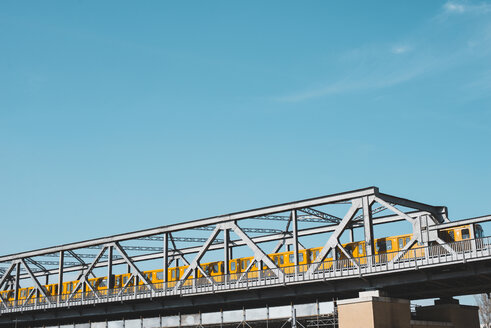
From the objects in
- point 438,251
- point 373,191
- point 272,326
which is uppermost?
point 373,191

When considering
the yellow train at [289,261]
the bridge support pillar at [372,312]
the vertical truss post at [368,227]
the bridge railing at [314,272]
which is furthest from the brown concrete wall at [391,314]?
the vertical truss post at [368,227]

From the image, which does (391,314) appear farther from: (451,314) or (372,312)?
(451,314)

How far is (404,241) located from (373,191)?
5.05 metres

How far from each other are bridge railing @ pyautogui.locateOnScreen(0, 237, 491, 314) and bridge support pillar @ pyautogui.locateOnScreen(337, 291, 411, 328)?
2217mm

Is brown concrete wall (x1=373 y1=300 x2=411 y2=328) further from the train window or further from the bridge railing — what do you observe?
the train window

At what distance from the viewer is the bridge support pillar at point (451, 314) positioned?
52.8 metres

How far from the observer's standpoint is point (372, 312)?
45.7m

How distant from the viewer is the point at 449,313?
52781mm

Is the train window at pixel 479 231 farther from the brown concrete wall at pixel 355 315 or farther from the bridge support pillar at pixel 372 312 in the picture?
the brown concrete wall at pixel 355 315

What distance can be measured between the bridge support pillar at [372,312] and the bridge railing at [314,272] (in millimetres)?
2217

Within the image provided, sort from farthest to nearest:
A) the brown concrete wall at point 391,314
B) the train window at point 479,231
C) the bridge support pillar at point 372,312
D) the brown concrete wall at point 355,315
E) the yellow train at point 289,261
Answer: the yellow train at point 289,261 → the train window at point 479,231 → the brown concrete wall at point 391,314 → the bridge support pillar at point 372,312 → the brown concrete wall at point 355,315

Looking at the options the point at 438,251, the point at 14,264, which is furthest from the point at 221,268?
the point at 14,264

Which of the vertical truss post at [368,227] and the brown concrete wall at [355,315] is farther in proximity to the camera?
the vertical truss post at [368,227]

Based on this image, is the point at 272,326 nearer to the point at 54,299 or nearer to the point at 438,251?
the point at 438,251
